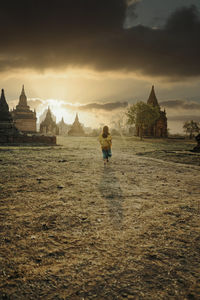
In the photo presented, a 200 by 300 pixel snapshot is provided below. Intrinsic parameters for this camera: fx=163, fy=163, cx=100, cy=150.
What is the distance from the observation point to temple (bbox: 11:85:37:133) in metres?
41.5

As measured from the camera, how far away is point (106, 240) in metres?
1.84

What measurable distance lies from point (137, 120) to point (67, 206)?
1408 inches

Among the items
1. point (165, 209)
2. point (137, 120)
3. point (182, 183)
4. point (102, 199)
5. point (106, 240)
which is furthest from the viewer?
point (137, 120)

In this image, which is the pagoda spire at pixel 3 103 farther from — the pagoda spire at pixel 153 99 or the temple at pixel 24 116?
the pagoda spire at pixel 153 99

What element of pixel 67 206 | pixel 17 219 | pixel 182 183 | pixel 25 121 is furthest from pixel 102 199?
pixel 25 121

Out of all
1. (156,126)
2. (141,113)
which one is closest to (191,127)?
(156,126)

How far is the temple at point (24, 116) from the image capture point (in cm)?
4147

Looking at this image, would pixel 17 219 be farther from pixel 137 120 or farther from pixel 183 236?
pixel 137 120

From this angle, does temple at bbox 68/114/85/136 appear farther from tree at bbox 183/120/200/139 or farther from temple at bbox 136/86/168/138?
tree at bbox 183/120/200/139

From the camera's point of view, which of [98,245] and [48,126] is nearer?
[98,245]

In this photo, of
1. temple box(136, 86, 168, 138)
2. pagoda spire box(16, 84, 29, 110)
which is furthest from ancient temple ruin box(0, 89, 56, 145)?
temple box(136, 86, 168, 138)

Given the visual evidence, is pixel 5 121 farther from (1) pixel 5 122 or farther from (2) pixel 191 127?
(2) pixel 191 127

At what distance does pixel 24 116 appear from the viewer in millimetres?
41969

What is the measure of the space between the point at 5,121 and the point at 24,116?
24.8 m
